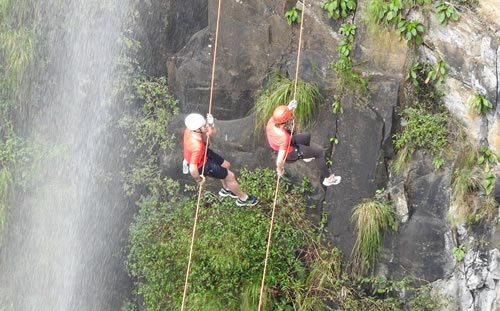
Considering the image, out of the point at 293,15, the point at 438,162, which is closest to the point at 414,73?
the point at 438,162

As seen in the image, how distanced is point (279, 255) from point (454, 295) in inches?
102

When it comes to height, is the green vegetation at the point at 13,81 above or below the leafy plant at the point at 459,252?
above

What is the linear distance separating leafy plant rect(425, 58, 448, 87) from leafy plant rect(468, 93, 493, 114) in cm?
51

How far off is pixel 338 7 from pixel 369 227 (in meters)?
3.25

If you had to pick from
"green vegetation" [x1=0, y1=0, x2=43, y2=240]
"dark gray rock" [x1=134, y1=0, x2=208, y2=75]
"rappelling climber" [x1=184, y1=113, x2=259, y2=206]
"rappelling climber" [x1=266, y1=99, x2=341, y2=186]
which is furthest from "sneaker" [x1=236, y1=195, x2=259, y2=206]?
"green vegetation" [x1=0, y1=0, x2=43, y2=240]

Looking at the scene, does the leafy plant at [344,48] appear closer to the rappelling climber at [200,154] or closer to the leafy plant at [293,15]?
the leafy plant at [293,15]

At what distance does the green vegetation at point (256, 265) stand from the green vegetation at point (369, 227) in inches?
11.0

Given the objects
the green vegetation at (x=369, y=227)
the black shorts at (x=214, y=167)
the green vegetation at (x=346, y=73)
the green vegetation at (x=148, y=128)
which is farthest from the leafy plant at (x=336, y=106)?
the green vegetation at (x=148, y=128)

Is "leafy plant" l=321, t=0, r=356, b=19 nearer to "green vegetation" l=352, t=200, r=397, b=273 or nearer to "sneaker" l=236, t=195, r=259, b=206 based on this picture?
"green vegetation" l=352, t=200, r=397, b=273

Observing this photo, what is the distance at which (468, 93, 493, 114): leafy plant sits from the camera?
28.4 feet

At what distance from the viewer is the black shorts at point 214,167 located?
858 centimetres

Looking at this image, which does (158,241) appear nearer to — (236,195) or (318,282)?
(236,195)

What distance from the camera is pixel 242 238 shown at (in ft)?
31.9

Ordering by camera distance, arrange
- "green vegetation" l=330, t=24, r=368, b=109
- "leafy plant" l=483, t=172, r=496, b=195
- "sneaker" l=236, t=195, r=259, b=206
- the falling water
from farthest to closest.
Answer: the falling water < "sneaker" l=236, t=195, r=259, b=206 < "green vegetation" l=330, t=24, r=368, b=109 < "leafy plant" l=483, t=172, r=496, b=195
